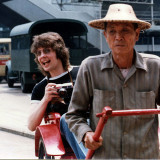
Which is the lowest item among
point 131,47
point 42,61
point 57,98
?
point 57,98

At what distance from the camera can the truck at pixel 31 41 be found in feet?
61.7

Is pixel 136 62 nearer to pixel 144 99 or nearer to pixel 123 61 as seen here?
pixel 123 61

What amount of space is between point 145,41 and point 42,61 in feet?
90.5

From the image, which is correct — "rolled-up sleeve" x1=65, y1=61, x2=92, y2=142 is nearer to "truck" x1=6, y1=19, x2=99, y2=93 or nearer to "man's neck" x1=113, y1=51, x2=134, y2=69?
"man's neck" x1=113, y1=51, x2=134, y2=69

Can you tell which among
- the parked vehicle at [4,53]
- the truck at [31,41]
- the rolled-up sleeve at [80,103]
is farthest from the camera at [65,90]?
the parked vehicle at [4,53]

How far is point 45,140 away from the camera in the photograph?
4.17m

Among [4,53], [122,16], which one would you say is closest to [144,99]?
[122,16]

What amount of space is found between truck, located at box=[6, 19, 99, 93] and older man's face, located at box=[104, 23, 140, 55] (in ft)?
51.5

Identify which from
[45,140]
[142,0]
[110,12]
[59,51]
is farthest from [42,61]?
[142,0]

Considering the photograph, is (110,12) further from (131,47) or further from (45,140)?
(45,140)

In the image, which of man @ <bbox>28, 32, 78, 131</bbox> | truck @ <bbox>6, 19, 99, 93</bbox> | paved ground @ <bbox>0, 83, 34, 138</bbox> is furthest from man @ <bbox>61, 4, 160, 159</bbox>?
truck @ <bbox>6, 19, 99, 93</bbox>

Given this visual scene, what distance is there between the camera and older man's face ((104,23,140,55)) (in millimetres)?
2793

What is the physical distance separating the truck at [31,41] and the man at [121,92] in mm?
A: 15651

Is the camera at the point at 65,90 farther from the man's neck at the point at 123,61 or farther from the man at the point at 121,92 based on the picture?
the man's neck at the point at 123,61
